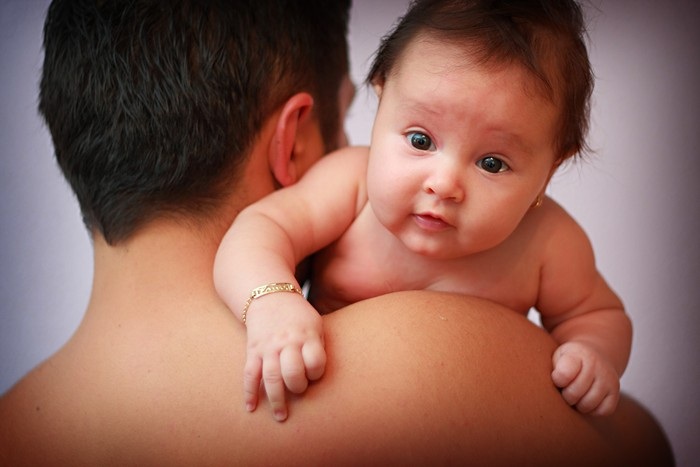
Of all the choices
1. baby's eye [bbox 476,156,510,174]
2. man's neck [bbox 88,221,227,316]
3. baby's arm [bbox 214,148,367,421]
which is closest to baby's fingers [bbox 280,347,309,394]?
baby's arm [bbox 214,148,367,421]

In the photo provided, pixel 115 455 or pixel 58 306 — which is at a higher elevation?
pixel 115 455

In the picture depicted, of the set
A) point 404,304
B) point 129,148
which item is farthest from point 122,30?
point 404,304

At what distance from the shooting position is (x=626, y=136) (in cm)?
151

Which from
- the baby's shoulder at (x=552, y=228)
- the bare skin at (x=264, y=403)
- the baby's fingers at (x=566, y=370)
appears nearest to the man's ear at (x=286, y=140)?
the bare skin at (x=264, y=403)

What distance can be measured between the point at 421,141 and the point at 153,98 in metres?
0.44

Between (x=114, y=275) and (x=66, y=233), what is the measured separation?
36 cm

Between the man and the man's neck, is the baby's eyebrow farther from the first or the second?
the man's neck

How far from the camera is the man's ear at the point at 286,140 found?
1156 mm

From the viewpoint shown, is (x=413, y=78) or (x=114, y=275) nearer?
(x=413, y=78)

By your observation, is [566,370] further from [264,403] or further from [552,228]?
[264,403]

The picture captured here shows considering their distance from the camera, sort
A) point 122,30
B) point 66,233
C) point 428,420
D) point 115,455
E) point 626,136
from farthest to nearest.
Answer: point 626,136, point 66,233, point 122,30, point 115,455, point 428,420

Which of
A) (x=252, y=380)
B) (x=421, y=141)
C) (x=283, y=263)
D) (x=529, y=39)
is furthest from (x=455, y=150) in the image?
(x=252, y=380)

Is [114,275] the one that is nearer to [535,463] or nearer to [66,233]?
[66,233]

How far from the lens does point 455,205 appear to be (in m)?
0.92
